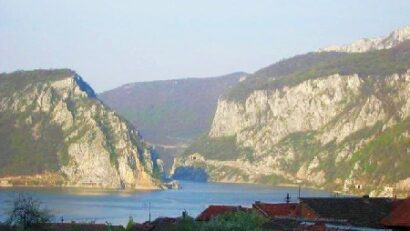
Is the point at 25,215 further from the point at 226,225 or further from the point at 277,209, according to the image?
the point at 226,225

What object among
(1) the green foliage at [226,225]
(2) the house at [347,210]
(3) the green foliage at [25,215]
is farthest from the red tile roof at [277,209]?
(1) the green foliage at [226,225]

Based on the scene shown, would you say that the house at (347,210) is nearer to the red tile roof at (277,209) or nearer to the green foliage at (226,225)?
the red tile roof at (277,209)

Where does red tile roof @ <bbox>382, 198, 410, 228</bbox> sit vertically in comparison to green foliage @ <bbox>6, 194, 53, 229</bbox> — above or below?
above

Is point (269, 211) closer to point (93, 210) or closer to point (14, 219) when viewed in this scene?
point (14, 219)

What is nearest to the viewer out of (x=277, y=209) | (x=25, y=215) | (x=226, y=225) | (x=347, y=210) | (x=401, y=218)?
(x=226, y=225)

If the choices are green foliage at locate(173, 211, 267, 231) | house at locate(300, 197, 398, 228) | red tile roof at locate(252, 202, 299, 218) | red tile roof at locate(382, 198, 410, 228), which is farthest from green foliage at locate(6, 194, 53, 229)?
red tile roof at locate(382, 198, 410, 228)

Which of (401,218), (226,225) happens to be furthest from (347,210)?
(226,225)

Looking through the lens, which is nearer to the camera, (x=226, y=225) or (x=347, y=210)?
(x=226, y=225)

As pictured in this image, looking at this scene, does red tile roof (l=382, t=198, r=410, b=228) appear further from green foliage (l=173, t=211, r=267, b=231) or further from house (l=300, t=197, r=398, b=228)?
house (l=300, t=197, r=398, b=228)
